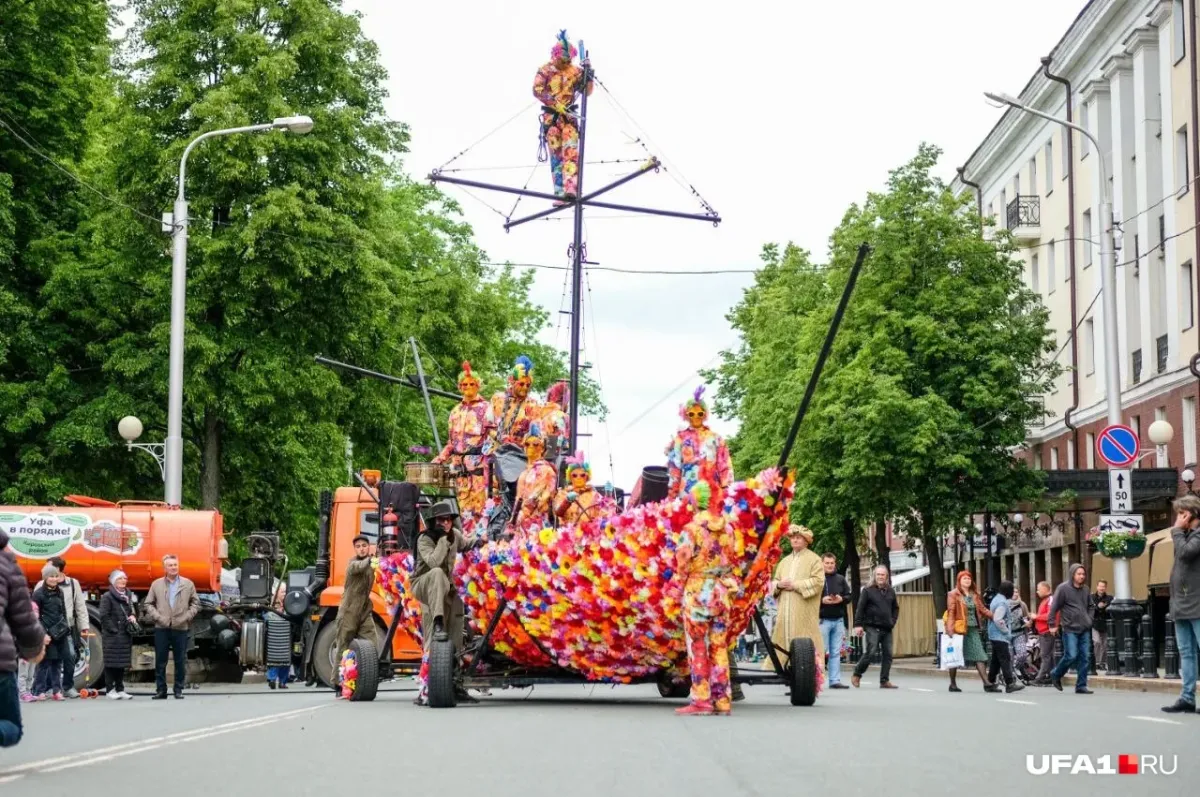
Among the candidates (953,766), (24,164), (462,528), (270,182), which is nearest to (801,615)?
(462,528)

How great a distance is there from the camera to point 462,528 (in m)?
19.1

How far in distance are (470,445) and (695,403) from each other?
173 inches

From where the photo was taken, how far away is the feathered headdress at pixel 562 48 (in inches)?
849

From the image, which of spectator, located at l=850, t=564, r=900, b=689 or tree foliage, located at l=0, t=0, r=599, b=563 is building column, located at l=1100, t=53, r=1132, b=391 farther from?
spectator, located at l=850, t=564, r=900, b=689

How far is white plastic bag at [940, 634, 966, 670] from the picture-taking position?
81.0 feet

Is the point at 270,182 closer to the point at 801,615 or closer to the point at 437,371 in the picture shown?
the point at 437,371

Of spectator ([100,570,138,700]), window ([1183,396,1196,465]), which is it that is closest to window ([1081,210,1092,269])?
window ([1183,396,1196,465])

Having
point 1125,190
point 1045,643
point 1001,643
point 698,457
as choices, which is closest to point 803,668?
point 698,457

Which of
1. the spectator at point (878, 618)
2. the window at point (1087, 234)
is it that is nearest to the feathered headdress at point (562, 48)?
the spectator at point (878, 618)

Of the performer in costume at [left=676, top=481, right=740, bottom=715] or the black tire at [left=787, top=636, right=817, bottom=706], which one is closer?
the performer in costume at [left=676, top=481, right=740, bottom=715]

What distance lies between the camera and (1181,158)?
41750mm

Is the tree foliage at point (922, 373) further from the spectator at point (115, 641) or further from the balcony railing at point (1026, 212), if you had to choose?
the spectator at point (115, 641)

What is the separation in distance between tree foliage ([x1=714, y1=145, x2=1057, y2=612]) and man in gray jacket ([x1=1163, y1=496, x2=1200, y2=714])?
25527 millimetres

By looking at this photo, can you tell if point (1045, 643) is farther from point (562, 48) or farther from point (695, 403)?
point (695, 403)
